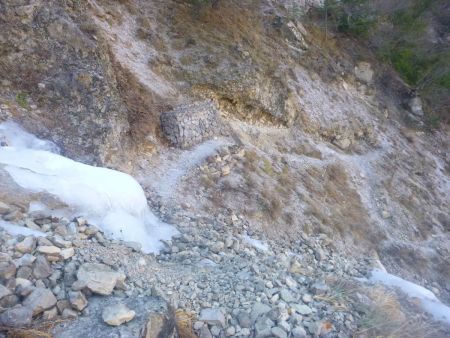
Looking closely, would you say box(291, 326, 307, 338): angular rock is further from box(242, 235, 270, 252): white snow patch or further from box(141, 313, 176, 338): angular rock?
box(242, 235, 270, 252): white snow patch

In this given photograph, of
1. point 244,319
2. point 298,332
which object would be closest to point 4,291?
point 244,319

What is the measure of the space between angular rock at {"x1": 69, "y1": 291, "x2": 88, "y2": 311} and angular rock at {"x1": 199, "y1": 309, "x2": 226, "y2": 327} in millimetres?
1363

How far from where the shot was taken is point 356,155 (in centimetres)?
1256

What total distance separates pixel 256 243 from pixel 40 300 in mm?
4367

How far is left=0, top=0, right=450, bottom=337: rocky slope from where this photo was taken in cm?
434

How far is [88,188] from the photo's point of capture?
5.27 metres

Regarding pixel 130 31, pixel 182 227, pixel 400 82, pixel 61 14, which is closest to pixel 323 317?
pixel 182 227

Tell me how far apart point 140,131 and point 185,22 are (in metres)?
4.49

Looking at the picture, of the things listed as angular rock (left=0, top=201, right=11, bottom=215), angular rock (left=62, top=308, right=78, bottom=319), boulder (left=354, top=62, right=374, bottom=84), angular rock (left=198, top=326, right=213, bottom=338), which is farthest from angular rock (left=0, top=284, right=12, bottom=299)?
boulder (left=354, top=62, right=374, bottom=84)

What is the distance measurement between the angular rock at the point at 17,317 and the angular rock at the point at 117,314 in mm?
654

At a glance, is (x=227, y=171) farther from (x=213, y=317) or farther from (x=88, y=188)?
(x=213, y=317)

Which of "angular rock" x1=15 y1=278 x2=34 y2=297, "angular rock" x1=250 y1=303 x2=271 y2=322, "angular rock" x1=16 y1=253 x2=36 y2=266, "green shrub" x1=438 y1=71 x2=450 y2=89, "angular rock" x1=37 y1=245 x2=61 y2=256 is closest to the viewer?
"angular rock" x1=15 y1=278 x2=34 y2=297

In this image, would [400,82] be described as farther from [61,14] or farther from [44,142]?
[44,142]

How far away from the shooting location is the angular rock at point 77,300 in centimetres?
365
